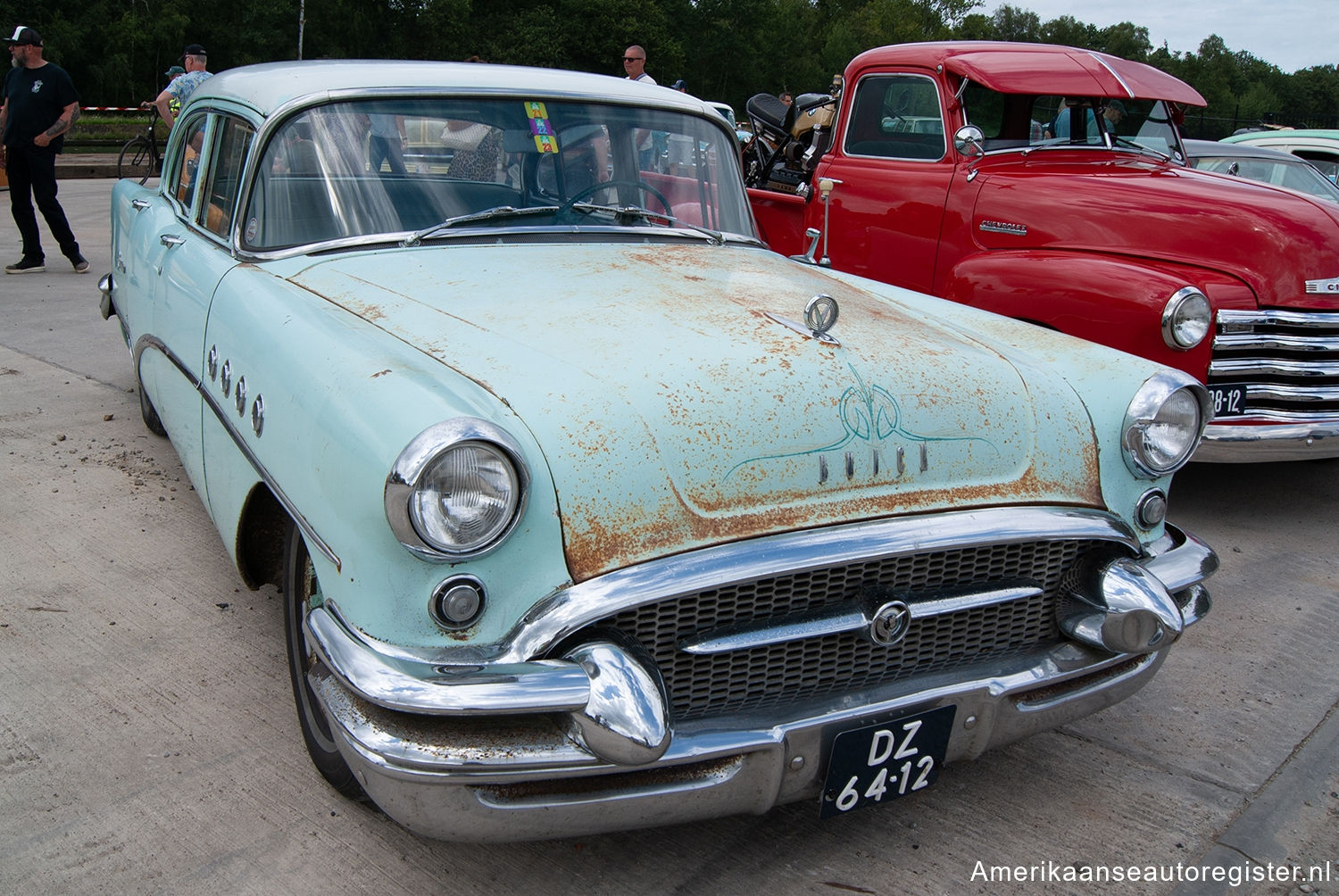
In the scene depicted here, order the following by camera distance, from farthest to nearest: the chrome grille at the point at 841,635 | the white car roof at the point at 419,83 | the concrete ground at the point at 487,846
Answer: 1. the white car roof at the point at 419,83
2. the concrete ground at the point at 487,846
3. the chrome grille at the point at 841,635

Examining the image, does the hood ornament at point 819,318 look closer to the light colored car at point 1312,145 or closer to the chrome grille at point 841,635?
the chrome grille at point 841,635

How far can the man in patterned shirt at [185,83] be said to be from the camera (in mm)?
8883

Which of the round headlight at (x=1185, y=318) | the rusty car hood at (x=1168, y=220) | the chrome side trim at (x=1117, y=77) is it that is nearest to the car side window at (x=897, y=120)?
the rusty car hood at (x=1168, y=220)

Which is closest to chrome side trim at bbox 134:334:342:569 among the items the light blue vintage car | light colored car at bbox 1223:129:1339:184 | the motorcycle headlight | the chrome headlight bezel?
the light blue vintage car

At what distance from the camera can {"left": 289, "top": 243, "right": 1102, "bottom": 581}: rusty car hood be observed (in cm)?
195

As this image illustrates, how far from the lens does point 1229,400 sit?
413 centimetres

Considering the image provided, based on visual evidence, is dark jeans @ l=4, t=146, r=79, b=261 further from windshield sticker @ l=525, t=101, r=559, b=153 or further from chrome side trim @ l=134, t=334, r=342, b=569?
windshield sticker @ l=525, t=101, r=559, b=153

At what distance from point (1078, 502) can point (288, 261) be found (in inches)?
78.0

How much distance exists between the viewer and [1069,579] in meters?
2.33

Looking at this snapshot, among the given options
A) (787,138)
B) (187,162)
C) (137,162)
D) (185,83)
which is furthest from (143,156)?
(187,162)

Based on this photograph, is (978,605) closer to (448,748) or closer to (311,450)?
(448,748)

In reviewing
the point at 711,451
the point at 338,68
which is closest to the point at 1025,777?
the point at 711,451

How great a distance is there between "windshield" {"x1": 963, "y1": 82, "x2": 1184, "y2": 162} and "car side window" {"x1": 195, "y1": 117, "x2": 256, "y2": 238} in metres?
3.30

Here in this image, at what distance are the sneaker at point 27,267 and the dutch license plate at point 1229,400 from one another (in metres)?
8.01
